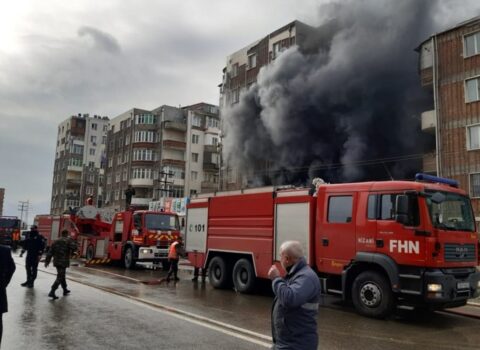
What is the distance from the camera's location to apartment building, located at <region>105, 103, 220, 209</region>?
184ft

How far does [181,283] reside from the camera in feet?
44.0

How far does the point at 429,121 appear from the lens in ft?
84.2

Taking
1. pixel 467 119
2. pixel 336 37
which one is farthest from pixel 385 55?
pixel 467 119

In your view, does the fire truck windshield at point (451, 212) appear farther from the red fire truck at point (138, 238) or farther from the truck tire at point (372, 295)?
the red fire truck at point (138, 238)

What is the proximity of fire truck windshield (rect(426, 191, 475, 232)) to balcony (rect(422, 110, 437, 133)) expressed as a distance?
59.0 feet

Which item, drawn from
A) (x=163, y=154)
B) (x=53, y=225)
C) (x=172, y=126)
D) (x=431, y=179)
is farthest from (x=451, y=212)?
(x=172, y=126)

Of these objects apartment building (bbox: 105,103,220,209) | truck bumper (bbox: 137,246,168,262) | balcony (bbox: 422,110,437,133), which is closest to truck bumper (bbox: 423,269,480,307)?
truck bumper (bbox: 137,246,168,262)

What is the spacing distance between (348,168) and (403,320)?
19.4m

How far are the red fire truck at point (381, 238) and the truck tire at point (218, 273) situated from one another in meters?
1.16

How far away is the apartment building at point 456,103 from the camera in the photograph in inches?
928

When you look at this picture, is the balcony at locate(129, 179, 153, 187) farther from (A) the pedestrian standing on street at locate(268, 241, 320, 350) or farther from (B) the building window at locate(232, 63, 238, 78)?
(A) the pedestrian standing on street at locate(268, 241, 320, 350)

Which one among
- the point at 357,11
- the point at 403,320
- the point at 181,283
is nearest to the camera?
the point at 403,320

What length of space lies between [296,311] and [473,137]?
23.8 metres

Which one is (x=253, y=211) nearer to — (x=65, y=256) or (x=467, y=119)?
(x=65, y=256)
